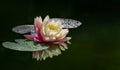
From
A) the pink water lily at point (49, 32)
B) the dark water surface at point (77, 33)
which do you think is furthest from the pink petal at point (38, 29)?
the dark water surface at point (77, 33)

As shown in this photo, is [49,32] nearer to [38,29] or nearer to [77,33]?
[38,29]

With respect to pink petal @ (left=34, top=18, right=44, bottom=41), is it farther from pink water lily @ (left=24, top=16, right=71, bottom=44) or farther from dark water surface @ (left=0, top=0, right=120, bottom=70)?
dark water surface @ (left=0, top=0, right=120, bottom=70)

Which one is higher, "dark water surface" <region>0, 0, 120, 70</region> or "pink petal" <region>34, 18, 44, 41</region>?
"pink petal" <region>34, 18, 44, 41</region>

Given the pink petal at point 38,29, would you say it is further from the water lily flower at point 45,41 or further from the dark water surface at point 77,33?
the dark water surface at point 77,33

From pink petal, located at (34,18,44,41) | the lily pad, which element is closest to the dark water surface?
the lily pad

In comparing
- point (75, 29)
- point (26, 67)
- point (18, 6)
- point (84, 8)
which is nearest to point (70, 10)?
point (84, 8)

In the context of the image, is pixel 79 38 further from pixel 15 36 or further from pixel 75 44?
pixel 15 36

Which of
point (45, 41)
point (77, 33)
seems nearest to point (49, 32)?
point (45, 41)
